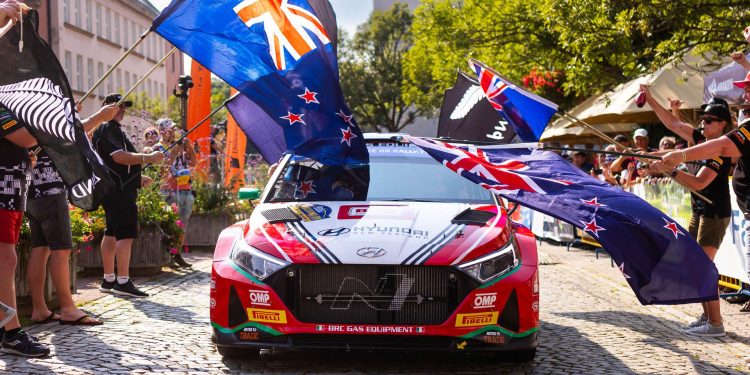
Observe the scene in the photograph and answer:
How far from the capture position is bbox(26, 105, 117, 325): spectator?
795 centimetres

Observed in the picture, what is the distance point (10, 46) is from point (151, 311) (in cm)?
322

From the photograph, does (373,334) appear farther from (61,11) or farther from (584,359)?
(61,11)

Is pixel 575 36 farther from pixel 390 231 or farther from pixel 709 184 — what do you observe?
pixel 390 231

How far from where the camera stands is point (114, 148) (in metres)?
10.0

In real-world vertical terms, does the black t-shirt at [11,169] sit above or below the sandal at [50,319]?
above

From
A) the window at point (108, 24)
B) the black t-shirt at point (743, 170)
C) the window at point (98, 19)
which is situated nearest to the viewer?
the black t-shirt at point (743, 170)

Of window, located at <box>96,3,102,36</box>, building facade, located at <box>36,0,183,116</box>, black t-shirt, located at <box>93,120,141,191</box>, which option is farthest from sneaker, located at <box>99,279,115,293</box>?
window, located at <box>96,3,102,36</box>

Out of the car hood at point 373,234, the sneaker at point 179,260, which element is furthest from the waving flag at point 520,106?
the sneaker at point 179,260

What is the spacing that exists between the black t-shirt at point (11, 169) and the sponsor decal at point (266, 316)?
1.73 metres

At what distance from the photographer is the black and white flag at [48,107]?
673 centimetres

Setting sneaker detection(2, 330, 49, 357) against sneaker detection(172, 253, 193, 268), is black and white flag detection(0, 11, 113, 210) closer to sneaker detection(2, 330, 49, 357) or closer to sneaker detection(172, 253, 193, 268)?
sneaker detection(2, 330, 49, 357)

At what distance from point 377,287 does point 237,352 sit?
3.62 ft

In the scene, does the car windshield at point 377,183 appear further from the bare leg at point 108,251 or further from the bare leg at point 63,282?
the bare leg at point 108,251

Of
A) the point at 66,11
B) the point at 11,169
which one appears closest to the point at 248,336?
the point at 11,169
